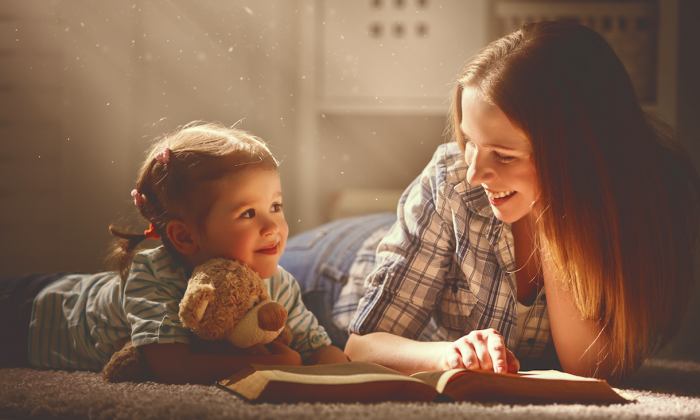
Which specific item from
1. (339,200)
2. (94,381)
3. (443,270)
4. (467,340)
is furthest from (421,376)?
(339,200)

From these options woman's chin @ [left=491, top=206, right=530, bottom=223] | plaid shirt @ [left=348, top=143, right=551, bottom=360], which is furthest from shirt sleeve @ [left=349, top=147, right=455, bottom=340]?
woman's chin @ [left=491, top=206, right=530, bottom=223]

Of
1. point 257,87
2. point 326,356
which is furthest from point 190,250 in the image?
point 257,87

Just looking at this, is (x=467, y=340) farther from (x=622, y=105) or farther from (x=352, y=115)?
(x=352, y=115)

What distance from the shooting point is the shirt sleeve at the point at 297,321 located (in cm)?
84

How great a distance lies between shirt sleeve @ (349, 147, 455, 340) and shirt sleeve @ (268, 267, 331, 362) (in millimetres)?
69

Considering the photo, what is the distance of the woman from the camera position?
2.34ft

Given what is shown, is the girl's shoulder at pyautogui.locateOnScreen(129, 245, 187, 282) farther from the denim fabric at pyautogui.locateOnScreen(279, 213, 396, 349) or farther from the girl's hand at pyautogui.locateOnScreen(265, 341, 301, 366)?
the denim fabric at pyautogui.locateOnScreen(279, 213, 396, 349)

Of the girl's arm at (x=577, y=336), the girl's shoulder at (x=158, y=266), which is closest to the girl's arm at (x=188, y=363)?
the girl's shoulder at (x=158, y=266)

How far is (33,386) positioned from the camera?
680mm

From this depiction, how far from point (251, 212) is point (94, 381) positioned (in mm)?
302

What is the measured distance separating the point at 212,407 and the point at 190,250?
30cm

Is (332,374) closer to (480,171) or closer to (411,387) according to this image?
(411,387)

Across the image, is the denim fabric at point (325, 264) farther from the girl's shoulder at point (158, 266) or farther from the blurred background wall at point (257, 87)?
the girl's shoulder at point (158, 266)

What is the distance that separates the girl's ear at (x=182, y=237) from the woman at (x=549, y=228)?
0.93ft
